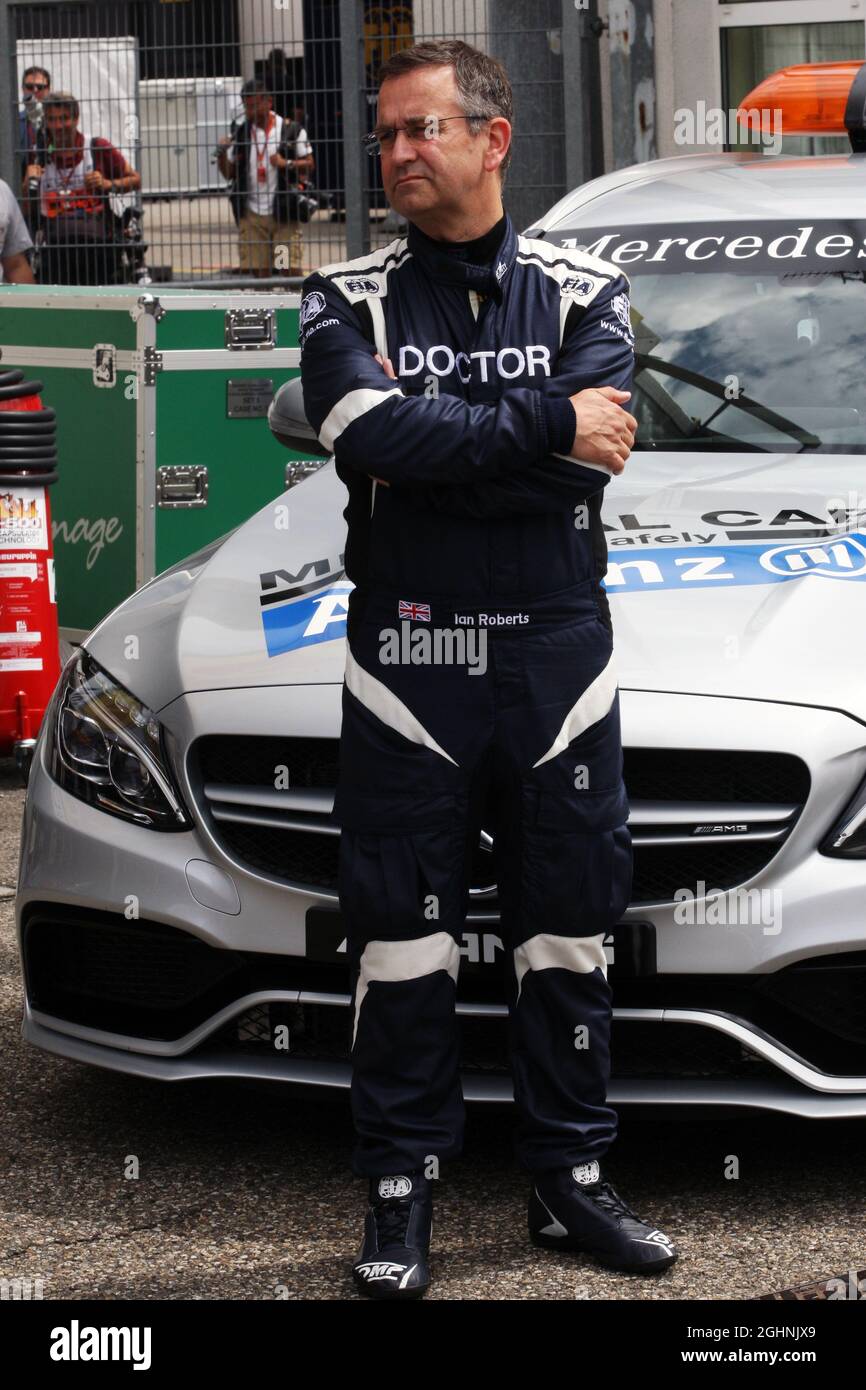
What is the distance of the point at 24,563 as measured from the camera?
707cm

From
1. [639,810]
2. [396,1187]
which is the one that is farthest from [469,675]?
[396,1187]

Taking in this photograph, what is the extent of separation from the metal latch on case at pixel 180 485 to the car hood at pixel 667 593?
3594 millimetres

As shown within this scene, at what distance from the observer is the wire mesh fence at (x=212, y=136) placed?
11367mm

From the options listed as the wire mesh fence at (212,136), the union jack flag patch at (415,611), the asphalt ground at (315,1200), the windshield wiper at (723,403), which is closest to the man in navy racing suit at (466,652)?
the union jack flag patch at (415,611)

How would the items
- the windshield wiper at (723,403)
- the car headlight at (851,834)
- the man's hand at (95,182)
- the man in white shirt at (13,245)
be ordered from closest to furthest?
the car headlight at (851,834)
the windshield wiper at (723,403)
the man in white shirt at (13,245)
the man's hand at (95,182)

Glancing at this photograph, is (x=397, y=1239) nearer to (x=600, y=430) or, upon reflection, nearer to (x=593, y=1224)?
(x=593, y=1224)

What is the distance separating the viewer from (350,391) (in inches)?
125

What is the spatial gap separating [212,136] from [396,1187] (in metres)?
9.09

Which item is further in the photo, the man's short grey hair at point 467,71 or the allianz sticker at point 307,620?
the allianz sticker at point 307,620

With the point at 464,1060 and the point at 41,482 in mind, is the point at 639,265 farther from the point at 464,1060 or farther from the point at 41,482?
the point at 41,482

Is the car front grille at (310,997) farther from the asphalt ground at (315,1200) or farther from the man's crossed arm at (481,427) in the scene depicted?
the man's crossed arm at (481,427)

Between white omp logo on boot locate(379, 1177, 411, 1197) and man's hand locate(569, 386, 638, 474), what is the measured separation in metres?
1.10
